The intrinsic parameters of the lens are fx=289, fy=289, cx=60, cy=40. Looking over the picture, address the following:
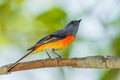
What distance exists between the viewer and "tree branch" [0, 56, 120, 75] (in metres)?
0.99

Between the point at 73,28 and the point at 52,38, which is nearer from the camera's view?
the point at 52,38

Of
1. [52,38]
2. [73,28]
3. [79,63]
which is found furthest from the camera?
[73,28]

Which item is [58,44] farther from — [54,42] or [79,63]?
[79,63]

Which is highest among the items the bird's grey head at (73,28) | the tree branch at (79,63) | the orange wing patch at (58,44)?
the bird's grey head at (73,28)

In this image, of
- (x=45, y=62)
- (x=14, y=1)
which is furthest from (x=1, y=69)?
(x=14, y=1)

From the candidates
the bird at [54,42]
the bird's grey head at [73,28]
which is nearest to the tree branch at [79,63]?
the bird at [54,42]

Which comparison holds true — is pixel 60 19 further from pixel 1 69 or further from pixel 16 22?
pixel 1 69

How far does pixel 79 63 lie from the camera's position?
1.07 m

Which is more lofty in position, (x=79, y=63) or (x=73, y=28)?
(x=73, y=28)

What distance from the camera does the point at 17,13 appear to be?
2.24 metres

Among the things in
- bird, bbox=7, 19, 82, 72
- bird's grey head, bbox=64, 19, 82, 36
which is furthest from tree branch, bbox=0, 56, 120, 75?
bird's grey head, bbox=64, 19, 82, 36

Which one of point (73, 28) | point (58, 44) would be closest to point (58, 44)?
point (58, 44)

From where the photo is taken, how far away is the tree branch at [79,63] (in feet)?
3.23

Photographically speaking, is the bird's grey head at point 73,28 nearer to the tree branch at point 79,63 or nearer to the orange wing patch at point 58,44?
the orange wing patch at point 58,44
